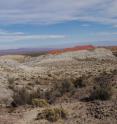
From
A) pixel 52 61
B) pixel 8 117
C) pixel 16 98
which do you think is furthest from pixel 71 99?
pixel 52 61

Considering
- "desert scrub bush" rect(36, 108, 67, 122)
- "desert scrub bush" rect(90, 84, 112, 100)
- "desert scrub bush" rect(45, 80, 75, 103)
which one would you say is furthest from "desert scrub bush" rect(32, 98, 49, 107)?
"desert scrub bush" rect(90, 84, 112, 100)

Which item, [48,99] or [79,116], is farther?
[48,99]

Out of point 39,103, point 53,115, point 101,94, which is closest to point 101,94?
point 101,94

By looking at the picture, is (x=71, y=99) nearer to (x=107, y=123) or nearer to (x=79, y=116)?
(x=79, y=116)

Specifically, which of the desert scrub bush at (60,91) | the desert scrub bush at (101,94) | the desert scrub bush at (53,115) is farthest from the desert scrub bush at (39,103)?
the desert scrub bush at (101,94)

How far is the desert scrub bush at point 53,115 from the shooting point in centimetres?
1377

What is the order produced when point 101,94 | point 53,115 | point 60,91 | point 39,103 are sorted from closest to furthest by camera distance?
point 53,115 < point 39,103 < point 101,94 < point 60,91

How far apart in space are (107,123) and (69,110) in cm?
256

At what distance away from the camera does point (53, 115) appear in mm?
13891

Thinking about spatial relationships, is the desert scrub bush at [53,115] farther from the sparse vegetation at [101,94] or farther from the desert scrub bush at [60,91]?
the desert scrub bush at [60,91]

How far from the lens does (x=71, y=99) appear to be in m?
18.4

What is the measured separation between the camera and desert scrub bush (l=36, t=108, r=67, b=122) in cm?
1377

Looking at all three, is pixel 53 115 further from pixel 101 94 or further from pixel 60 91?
pixel 60 91

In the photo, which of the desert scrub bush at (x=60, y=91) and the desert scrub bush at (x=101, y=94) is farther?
the desert scrub bush at (x=60, y=91)
